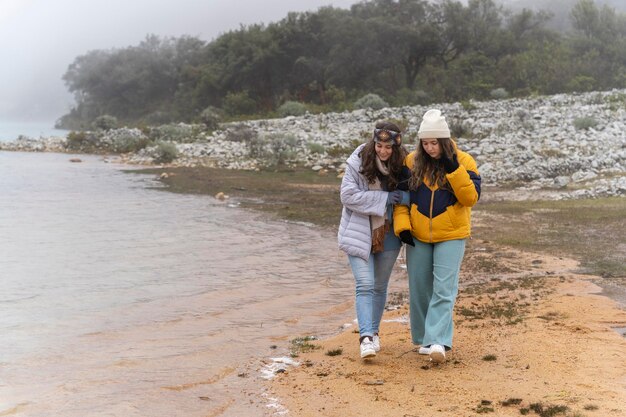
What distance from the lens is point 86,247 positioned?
11.5 metres

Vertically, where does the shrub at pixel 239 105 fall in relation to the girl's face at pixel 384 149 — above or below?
above

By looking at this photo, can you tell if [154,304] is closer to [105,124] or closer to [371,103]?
[371,103]

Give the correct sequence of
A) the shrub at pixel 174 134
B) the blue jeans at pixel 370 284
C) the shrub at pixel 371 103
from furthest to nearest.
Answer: the shrub at pixel 371 103, the shrub at pixel 174 134, the blue jeans at pixel 370 284

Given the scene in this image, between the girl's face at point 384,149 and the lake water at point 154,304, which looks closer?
the lake water at point 154,304

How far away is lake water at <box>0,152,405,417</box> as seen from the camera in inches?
207

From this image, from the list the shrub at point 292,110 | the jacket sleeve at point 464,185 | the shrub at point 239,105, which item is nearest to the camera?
the jacket sleeve at point 464,185

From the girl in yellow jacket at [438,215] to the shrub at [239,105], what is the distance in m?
37.5

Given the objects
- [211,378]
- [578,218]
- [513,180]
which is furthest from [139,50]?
[211,378]

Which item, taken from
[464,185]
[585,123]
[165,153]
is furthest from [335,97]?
[464,185]

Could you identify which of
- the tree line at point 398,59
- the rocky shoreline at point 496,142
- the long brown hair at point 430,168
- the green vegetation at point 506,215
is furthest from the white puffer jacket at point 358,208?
the tree line at point 398,59

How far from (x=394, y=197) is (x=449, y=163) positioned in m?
0.47

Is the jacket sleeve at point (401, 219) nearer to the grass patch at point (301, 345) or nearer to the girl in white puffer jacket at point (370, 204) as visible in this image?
the girl in white puffer jacket at point (370, 204)

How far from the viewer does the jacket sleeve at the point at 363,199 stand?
5395 mm

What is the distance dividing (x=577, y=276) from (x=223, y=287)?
13.2 ft
